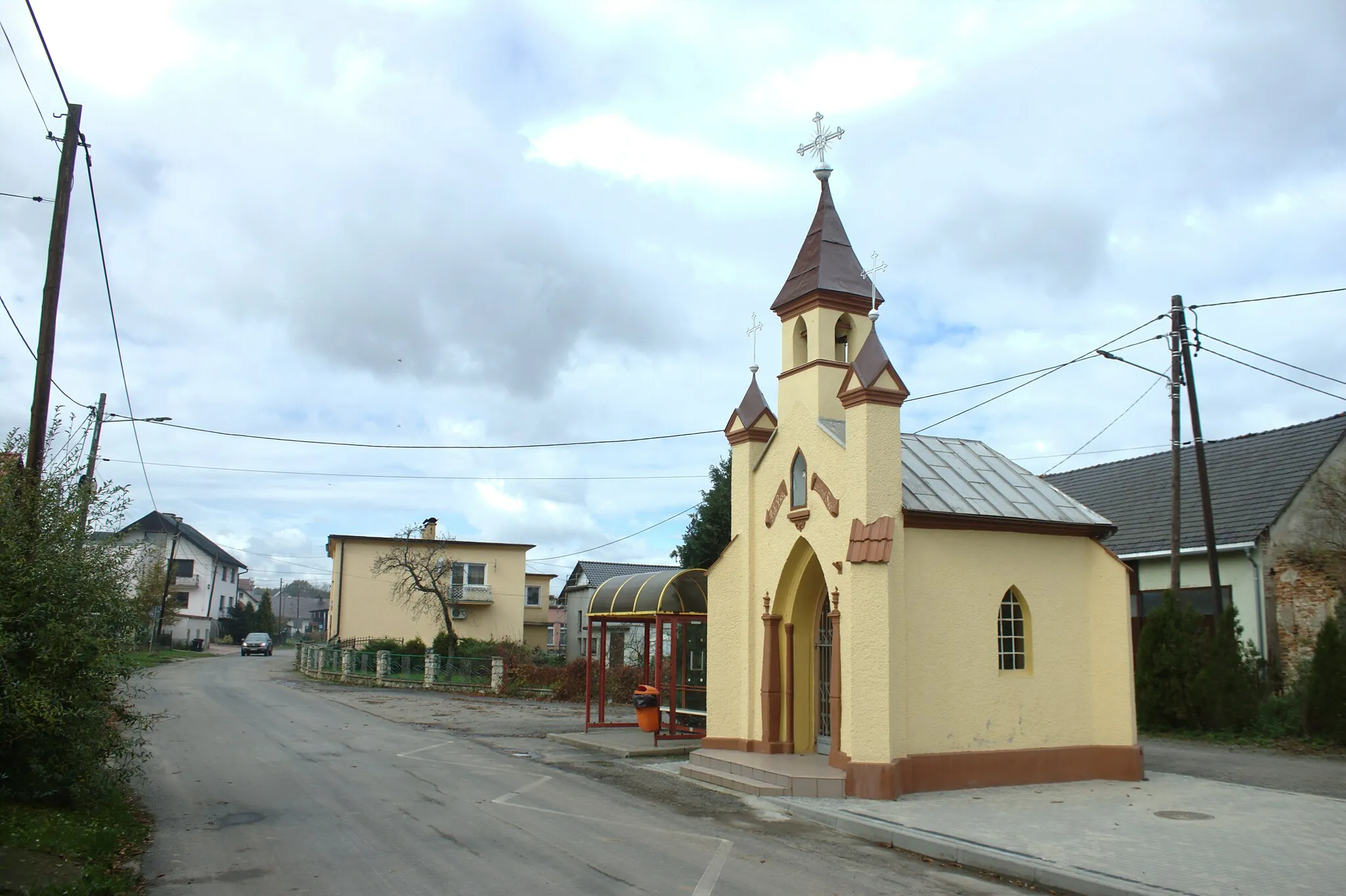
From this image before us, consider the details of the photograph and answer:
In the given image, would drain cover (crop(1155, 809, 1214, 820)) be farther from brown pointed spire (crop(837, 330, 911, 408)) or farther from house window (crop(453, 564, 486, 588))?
house window (crop(453, 564, 486, 588))

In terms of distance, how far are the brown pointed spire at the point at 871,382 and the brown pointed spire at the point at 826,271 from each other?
1.74 meters

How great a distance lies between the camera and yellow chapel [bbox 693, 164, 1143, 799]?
520 inches

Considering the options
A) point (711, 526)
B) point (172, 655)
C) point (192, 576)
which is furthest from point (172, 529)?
point (711, 526)

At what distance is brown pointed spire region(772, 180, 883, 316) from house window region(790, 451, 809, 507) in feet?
8.35

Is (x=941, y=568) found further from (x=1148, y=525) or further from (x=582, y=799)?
(x=1148, y=525)

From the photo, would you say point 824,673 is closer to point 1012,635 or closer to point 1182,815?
point 1012,635

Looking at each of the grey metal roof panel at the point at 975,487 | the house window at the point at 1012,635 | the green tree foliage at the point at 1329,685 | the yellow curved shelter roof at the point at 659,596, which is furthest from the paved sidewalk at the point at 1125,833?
→ the yellow curved shelter roof at the point at 659,596

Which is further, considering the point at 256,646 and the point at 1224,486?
the point at 256,646

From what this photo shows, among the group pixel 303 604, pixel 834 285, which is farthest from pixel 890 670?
pixel 303 604

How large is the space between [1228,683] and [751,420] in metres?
11.6

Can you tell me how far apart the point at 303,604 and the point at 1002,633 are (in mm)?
139821

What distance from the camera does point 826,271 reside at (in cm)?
1556

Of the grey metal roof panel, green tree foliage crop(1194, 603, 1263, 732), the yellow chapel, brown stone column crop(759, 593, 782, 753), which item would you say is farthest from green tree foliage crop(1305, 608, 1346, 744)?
brown stone column crop(759, 593, 782, 753)

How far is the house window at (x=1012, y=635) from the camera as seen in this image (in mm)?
14398
